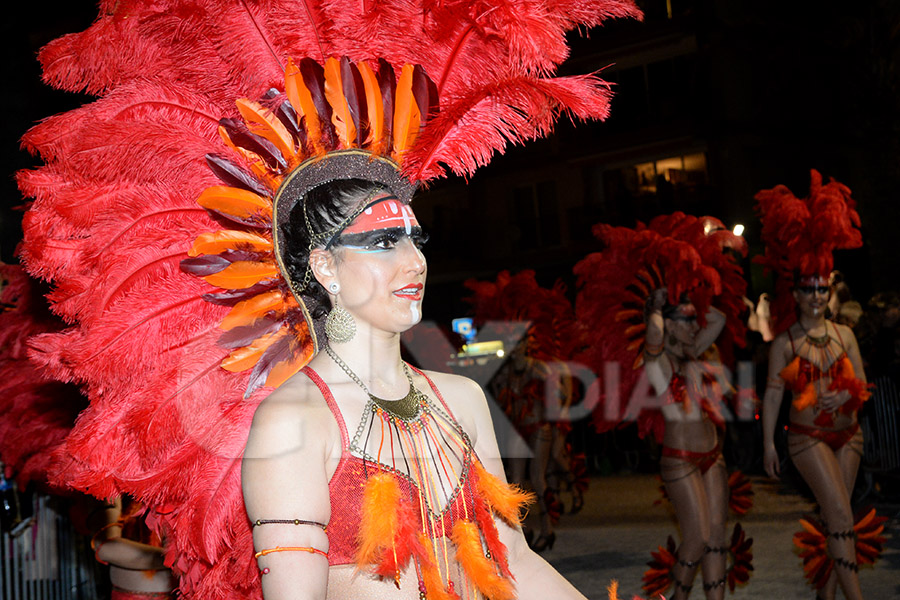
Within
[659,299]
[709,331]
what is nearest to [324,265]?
[659,299]

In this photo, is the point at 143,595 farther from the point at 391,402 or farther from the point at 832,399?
the point at 832,399

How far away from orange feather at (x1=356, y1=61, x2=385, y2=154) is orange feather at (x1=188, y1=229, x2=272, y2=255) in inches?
15.2

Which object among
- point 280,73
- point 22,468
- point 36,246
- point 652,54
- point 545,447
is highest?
point 652,54

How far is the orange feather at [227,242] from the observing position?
2205 millimetres

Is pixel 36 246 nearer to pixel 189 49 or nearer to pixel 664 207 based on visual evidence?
pixel 189 49

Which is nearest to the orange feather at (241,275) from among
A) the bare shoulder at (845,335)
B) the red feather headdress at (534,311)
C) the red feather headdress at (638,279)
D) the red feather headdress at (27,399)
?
the red feather headdress at (27,399)

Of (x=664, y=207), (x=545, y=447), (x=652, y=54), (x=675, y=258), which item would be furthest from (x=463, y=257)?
(x=675, y=258)

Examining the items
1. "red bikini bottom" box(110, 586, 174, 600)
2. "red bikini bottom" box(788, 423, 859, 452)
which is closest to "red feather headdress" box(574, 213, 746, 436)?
"red bikini bottom" box(788, 423, 859, 452)

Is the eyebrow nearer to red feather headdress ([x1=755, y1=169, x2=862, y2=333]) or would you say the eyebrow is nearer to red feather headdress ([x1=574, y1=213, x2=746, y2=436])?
red feather headdress ([x1=574, y1=213, x2=746, y2=436])

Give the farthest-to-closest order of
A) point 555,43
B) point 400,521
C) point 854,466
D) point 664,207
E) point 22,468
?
point 664,207
point 854,466
point 22,468
point 555,43
point 400,521

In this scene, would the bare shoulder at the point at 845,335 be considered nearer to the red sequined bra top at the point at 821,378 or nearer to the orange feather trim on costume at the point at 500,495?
the red sequined bra top at the point at 821,378

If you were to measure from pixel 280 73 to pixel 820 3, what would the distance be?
16.6 m

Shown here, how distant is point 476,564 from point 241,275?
96cm

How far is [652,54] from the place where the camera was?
15484 mm
